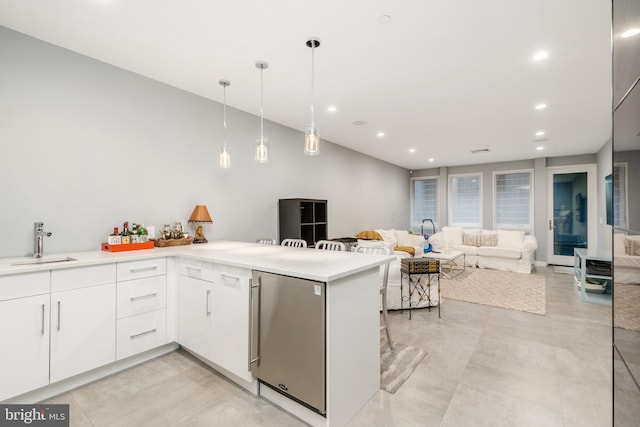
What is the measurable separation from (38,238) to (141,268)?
82 centimetres

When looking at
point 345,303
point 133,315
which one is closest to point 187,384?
point 133,315

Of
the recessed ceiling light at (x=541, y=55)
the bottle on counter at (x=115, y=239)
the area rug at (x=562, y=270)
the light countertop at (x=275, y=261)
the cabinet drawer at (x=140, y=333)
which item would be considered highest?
the recessed ceiling light at (x=541, y=55)

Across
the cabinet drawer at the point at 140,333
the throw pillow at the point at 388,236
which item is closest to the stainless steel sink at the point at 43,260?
the cabinet drawer at the point at 140,333

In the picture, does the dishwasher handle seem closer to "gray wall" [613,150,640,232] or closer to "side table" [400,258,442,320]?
"gray wall" [613,150,640,232]

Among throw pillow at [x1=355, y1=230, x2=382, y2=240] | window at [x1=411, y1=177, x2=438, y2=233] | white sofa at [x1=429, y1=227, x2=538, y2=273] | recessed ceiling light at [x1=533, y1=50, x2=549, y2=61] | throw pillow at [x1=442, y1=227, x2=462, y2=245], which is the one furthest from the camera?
window at [x1=411, y1=177, x2=438, y2=233]

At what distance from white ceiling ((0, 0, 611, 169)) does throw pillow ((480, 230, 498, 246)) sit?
340cm

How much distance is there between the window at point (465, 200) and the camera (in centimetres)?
853

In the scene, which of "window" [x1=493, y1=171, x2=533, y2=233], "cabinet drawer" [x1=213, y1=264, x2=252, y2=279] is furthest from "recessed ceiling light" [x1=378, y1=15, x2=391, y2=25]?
"window" [x1=493, y1=171, x2=533, y2=233]

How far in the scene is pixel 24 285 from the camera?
6.31 ft

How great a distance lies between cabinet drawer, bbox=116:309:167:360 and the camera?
2.38 meters

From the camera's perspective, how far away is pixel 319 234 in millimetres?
4984

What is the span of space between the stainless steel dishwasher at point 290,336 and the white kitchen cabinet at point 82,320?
1225mm

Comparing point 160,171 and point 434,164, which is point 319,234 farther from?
point 434,164

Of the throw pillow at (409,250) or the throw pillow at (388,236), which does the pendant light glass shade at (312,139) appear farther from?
the throw pillow at (388,236)
